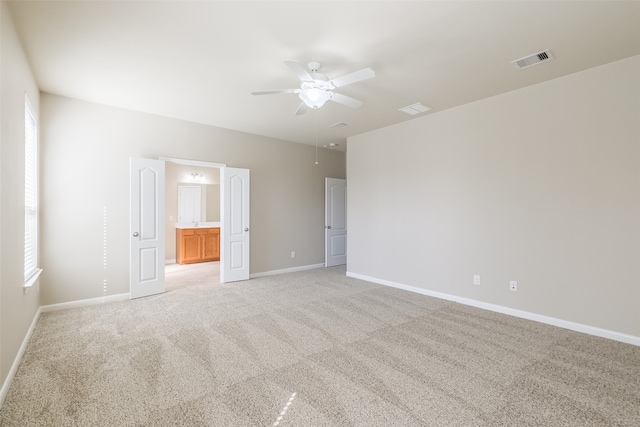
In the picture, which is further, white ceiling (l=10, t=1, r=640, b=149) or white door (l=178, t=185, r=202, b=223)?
white door (l=178, t=185, r=202, b=223)

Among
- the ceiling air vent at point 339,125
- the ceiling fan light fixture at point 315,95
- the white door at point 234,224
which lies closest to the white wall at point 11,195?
the ceiling fan light fixture at point 315,95

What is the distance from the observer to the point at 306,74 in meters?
2.62

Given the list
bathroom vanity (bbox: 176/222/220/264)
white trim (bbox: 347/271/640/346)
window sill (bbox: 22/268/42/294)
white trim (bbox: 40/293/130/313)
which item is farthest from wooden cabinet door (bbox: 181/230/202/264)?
white trim (bbox: 347/271/640/346)

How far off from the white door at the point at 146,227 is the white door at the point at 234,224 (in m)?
1.01

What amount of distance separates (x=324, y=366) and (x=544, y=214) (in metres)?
3.03

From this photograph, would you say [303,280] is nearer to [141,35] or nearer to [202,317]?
[202,317]

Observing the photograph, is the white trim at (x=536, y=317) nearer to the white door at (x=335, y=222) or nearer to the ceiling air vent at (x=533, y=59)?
the white door at (x=335, y=222)

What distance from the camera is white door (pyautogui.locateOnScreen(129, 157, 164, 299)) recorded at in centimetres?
446

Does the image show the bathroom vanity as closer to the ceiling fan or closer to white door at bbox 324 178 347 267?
white door at bbox 324 178 347 267

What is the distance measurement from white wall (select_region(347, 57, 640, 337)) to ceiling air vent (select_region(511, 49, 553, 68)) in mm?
618

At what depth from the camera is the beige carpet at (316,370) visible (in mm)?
1932

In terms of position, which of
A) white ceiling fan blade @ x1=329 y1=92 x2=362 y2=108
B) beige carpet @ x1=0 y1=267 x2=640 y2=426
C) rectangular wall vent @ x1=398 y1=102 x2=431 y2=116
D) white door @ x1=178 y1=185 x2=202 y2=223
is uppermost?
rectangular wall vent @ x1=398 y1=102 x2=431 y2=116

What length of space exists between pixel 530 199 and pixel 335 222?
13.6 feet

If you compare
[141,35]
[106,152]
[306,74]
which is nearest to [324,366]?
[306,74]
